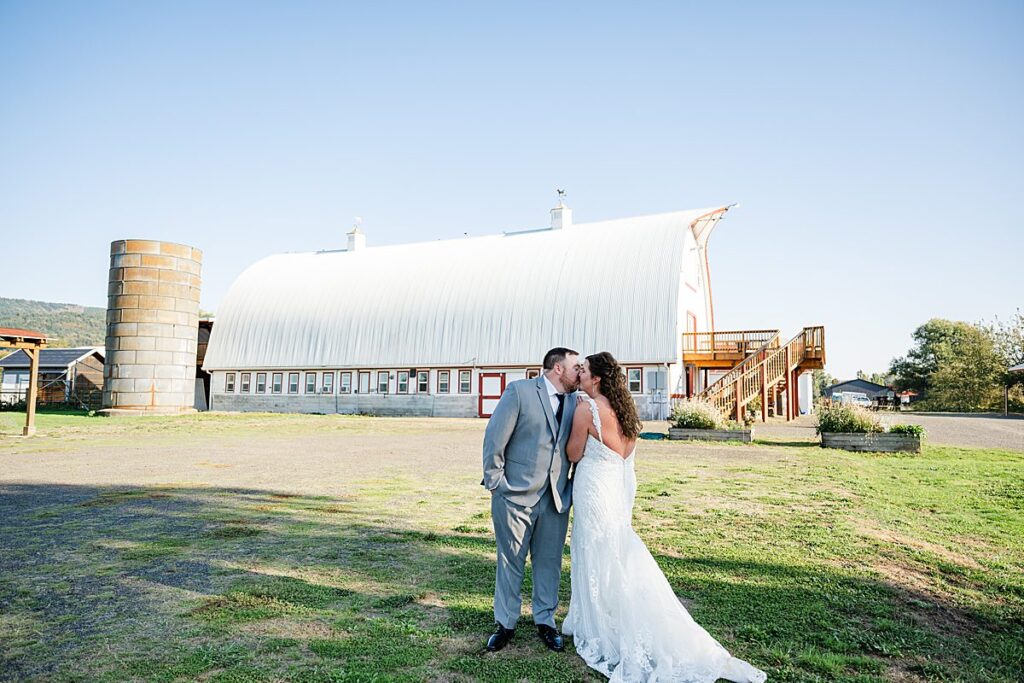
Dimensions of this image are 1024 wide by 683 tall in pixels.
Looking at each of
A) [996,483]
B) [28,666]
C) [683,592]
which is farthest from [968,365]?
[28,666]

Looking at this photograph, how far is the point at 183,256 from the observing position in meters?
38.8

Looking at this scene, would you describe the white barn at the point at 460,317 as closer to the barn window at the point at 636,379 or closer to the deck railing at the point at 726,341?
the barn window at the point at 636,379

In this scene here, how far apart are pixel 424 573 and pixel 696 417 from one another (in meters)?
17.1

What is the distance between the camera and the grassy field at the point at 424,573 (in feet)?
15.3

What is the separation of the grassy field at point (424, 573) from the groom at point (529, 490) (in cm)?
34

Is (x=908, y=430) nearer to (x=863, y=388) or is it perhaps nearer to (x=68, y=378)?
(x=68, y=378)

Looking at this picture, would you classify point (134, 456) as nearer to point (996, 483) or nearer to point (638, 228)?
point (996, 483)

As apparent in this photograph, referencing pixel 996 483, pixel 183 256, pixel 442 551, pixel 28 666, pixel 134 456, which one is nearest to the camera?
pixel 28 666

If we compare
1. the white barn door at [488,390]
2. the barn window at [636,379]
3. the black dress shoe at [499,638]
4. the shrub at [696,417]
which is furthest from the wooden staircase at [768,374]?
the black dress shoe at [499,638]

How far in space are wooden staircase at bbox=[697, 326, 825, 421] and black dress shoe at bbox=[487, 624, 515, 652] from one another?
23.8 m

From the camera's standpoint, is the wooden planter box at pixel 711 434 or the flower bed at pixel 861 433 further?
the wooden planter box at pixel 711 434

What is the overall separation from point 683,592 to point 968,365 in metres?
66.8

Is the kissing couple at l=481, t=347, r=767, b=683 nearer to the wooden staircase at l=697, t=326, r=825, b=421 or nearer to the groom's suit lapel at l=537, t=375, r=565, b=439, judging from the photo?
the groom's suit lapel at l=537, t=375, r=565, b=439

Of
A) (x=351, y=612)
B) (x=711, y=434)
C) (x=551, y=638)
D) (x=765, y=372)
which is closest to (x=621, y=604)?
(x=551, y=638)
